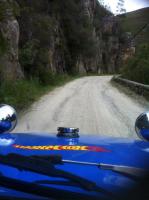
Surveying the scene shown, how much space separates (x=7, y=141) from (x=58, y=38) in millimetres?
53658

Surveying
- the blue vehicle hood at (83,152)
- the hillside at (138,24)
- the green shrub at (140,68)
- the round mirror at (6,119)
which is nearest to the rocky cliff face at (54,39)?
the hillside at (138,24)

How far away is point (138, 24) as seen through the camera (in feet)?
6.56

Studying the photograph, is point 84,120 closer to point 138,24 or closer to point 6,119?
point 6,119

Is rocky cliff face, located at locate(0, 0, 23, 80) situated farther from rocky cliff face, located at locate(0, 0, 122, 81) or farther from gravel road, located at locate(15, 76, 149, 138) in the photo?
gravel road, located at locate(15, 76, 149, 138)

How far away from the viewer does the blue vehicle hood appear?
8.68ft

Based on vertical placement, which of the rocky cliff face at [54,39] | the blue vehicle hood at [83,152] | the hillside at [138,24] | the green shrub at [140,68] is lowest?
the blue vehicle hood at [83,152]

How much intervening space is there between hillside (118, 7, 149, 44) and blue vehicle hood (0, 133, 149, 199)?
0.54 meters

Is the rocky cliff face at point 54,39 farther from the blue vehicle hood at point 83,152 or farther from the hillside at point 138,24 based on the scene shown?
the blue vehicle hood at point 83,152

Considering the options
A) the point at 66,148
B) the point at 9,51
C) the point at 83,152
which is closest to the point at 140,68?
the point at 9,51

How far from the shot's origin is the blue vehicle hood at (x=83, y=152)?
8.68ft

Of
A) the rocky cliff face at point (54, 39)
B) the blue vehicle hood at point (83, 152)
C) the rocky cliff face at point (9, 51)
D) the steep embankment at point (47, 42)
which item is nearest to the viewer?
the blue vehicle hood at point (83, 152)

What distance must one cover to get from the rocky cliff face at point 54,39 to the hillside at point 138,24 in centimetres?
29

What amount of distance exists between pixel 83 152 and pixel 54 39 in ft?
165

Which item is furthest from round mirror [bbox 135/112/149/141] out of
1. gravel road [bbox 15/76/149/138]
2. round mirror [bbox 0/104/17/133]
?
gravel road [bbox 15/76/149/138]
